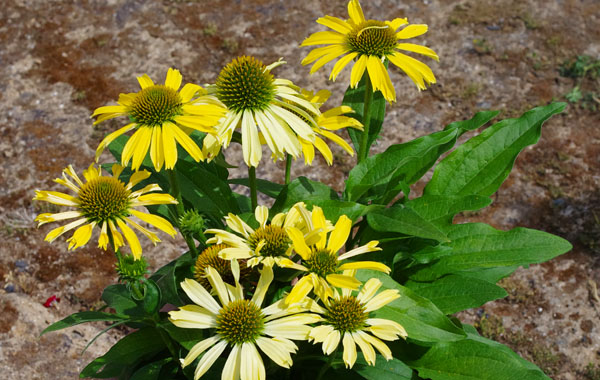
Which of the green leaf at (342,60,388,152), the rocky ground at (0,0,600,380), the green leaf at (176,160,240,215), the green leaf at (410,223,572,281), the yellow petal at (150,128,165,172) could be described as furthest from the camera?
the rocky ground at (0,0,600,380)

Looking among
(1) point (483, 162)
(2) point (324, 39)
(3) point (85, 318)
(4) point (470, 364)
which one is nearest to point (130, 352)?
(3) point (85, 318)

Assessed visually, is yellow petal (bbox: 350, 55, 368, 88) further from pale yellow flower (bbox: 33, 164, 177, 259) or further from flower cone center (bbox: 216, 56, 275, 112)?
pale yellow flower (bbox: 33, 164, 177, 259)

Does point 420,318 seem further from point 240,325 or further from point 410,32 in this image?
point 410,32

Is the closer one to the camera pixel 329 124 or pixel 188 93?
pixel 188 93

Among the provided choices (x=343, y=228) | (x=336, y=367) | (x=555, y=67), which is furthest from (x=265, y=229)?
(x=555, y=67)

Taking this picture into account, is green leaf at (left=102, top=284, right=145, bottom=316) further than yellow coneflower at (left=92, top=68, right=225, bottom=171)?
Yes

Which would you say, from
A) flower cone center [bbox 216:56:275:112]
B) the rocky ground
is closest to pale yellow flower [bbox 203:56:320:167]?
flower cone center [bbox 216:56:275:112]
